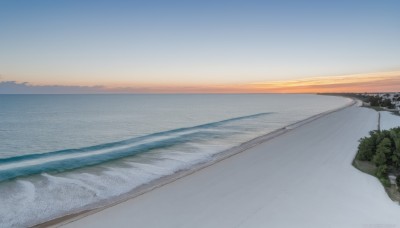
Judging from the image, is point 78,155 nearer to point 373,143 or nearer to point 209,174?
point 209,174

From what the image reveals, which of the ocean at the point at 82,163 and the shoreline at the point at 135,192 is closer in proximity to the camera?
the shoreline at the point at 135,192

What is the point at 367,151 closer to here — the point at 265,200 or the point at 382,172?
the point at 382,172

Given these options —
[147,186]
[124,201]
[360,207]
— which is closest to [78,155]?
[147,186]

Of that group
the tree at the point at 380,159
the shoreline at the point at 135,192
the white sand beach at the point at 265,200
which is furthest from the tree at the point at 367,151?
the shoreline at the point at 135,192

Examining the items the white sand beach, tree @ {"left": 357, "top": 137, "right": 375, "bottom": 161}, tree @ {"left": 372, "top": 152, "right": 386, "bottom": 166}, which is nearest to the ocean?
the white sand beach

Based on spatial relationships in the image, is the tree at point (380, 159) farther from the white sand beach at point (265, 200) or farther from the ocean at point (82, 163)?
the ocean at point (82, 163)

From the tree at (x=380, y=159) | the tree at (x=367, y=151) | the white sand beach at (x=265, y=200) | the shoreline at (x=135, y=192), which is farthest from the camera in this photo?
the tree at (x=367, y=151)

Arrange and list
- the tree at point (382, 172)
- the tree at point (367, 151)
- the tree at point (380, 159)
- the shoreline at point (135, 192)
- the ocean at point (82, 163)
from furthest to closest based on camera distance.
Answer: the tree at point (367, 151) < the tree at point (380, 159) < the tree at point (382, 172) < the ocean at point (82, 163) < the shoreline at point (135, 192)

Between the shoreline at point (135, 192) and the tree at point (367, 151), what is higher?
the tree at point (367, 151)

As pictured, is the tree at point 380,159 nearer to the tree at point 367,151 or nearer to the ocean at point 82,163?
the tree at point 367,151
